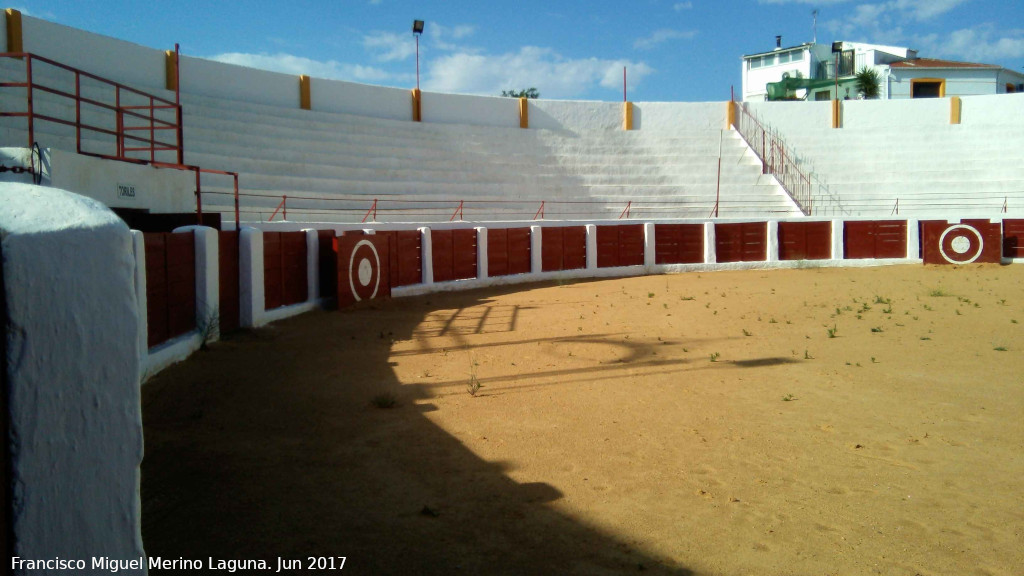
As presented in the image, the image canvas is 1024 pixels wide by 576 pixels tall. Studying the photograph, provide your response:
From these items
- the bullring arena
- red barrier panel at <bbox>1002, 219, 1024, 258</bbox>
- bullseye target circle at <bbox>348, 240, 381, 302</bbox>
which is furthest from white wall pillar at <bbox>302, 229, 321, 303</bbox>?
red barrier panel at <bbox>1002, 219, 1024, 258</bbox>

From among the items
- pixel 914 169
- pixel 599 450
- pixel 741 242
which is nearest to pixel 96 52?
pixel 741 242

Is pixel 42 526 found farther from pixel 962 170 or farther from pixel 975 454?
pixel 962 170

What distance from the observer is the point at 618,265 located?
1950 centimetres

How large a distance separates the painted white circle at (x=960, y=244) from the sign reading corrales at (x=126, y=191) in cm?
1945

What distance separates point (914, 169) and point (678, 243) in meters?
10.5

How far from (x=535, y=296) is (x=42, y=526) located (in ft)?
42.7

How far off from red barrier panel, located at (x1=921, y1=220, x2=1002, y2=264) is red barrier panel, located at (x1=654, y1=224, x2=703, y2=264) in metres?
6.06

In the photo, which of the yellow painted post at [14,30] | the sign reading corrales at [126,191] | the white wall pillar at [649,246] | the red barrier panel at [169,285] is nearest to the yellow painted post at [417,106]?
the white wall pillar at [649,246]

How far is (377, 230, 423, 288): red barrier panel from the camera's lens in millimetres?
14430

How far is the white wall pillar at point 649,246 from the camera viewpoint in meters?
19.8

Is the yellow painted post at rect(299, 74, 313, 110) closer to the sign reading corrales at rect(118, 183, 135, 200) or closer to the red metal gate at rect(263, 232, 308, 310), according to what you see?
the red metal gate at rect(263, 232, 308, 310)

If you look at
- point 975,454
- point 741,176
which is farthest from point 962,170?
point 975,454

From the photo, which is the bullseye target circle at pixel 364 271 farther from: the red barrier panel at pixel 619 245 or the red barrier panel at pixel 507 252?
the red barrier panel at pixel 619 245

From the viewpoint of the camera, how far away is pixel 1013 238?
20312mm
